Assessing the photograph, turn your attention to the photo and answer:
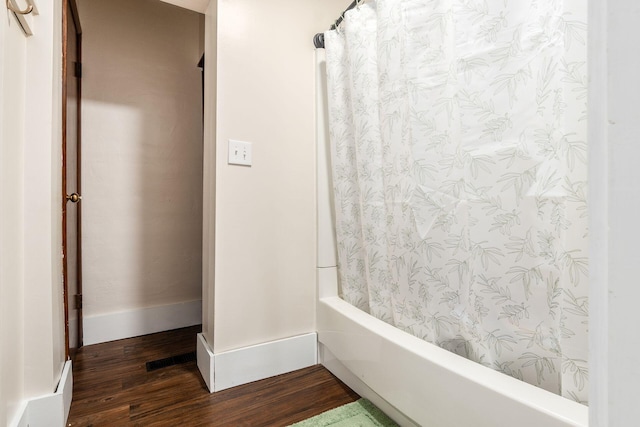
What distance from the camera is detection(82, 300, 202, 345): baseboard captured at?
183 cm

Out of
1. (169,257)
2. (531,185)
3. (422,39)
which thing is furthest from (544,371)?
(169,257)

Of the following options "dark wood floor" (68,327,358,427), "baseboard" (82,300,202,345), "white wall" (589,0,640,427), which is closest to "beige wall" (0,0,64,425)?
"dark wood floor" (68,327,358,427)

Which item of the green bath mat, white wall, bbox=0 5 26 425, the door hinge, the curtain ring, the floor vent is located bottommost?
the floor vent

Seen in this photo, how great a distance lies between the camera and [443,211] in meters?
0.97

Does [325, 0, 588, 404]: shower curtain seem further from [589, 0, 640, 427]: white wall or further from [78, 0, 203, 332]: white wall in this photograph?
[78, 0, 203, 332]: white wall

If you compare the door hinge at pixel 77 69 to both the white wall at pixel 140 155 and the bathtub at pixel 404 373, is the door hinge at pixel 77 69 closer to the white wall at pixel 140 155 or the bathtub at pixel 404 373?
the white wall at pixel 140 155

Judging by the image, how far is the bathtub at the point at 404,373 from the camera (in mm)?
722

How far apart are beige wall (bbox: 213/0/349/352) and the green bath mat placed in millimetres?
438

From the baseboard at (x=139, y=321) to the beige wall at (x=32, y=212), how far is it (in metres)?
0.78

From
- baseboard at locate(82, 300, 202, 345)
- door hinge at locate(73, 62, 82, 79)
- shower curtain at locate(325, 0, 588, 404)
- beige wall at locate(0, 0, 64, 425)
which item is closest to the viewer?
shower curtain at locate(325, 0, 588, 404)

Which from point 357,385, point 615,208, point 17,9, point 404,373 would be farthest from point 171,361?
point 615,208

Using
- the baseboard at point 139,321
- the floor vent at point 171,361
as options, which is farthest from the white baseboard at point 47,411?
the baseboard at point 139,321

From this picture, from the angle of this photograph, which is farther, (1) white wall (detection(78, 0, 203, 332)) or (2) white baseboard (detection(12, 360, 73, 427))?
(1) white wall (detection(78, 0, 203, 332))

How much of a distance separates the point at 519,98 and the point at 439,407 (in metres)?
0.87
